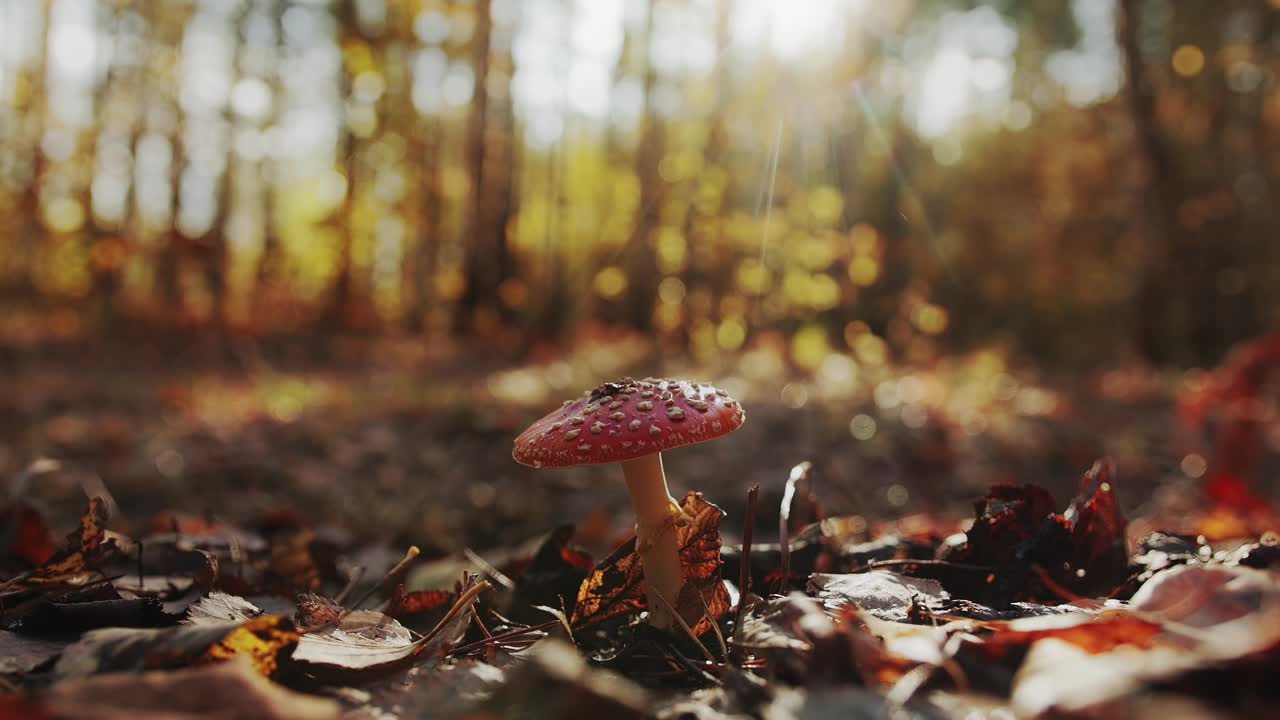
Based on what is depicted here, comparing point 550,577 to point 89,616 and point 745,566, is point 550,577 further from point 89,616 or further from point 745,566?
point 89,616

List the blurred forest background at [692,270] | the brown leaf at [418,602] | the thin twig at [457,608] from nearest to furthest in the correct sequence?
the thin twig at [457,608] → the brown leaf at [418,602] → the blurred forest background at [692,270]

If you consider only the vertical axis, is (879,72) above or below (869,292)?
above

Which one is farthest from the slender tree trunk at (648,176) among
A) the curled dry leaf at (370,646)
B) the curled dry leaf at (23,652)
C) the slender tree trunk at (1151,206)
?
the curled dry leaf at (23,652)

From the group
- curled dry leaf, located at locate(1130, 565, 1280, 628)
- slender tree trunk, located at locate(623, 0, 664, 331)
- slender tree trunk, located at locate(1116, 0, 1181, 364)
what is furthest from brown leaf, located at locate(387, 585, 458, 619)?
slender tree trunk, located at locate(1116, 0, 1181, 364)

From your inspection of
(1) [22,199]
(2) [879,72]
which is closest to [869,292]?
(2) [879,72]

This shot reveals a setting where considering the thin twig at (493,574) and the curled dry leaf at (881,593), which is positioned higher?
the curled dry leaf at (881,593)

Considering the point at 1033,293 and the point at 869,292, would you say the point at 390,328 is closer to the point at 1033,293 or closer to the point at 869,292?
the point at 869,292

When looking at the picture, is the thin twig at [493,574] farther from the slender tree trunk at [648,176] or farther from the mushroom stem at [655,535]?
the slender tree trunk at [648,176]
